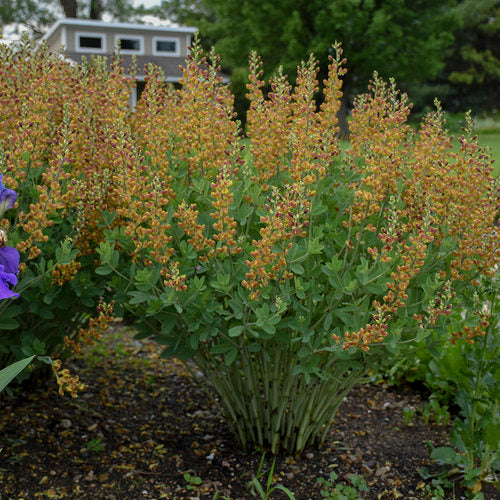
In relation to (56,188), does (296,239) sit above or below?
below

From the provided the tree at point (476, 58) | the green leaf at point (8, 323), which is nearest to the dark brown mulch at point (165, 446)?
the green leaf at point (8, 323)

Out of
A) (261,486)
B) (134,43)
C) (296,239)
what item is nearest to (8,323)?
(296,239)

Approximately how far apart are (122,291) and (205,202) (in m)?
0.53

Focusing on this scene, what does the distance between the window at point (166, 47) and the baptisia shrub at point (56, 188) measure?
27.1 meters

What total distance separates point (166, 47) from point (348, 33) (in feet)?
28.2

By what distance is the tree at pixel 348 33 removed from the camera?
25547mm

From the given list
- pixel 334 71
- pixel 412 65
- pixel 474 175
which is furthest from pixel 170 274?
pixel 412 65

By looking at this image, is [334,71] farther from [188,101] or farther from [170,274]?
[170,274]

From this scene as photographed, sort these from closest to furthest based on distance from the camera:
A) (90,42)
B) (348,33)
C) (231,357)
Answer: (231,357)
(348,33)
(90,42)

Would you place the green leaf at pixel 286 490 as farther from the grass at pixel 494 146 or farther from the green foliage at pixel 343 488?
the grass at pixel 494 146

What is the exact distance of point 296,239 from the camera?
273 cm

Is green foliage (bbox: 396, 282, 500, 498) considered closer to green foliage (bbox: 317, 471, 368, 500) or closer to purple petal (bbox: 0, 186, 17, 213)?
green foliage (bbox: 317, 471, 368, 500)

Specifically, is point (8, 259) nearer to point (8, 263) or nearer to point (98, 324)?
point (8, 263)

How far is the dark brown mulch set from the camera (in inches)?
116
